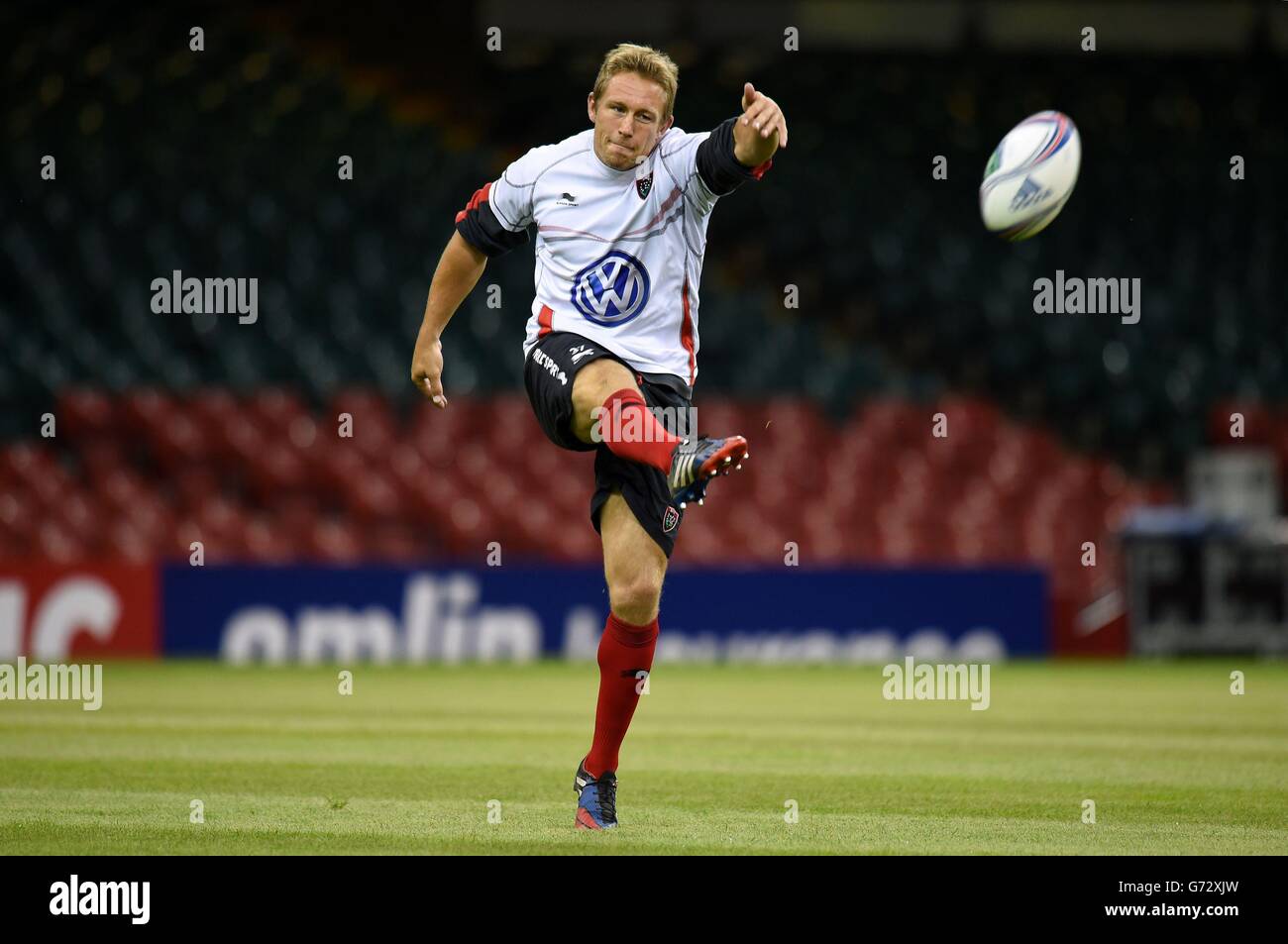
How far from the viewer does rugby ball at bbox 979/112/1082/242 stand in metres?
7.72

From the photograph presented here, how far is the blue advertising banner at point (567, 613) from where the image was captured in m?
15.8

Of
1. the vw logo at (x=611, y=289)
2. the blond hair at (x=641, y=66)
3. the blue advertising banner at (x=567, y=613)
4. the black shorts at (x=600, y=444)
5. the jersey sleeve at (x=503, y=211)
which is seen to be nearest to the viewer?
the black shorts at (x=600, y=444)

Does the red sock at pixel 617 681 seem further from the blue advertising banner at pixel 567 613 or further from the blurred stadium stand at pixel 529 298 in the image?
the blurred stadium stand at pixel 529 298

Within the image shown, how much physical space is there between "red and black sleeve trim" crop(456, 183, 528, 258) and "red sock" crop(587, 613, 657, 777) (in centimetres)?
148

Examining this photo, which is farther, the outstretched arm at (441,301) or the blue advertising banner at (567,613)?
the blue advertising banner at (567,613)

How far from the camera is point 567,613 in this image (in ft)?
53.5

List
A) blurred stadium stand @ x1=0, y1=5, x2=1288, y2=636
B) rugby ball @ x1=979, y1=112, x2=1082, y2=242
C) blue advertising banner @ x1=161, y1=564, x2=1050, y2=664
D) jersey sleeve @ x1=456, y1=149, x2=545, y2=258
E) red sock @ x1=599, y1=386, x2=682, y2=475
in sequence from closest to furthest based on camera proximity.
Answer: red sock @ x1=599, y1=386, x2=682, y2=475
jersey sleeve @ x1=456, y1=149, x2=545, y2=258
rugby ball @ x1=979, y1=112, x2=1082, y2=242
blue advertising banner @ x1=161, y1=564, x2=1050, y2=664
blurred stadium stand @ x1=0, y1=5, x2=1288, y2=636

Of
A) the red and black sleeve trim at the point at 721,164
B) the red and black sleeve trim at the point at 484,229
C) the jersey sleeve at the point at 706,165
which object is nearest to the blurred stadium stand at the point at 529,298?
the red and black sleeve trim at the point at 484,229

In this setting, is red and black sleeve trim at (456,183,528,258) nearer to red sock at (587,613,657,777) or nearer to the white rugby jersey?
the white rugby jersey

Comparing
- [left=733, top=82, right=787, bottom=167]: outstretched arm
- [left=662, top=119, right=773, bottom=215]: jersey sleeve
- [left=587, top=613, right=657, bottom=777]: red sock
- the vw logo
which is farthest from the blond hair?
[left=587, top=613, right=657, bottom=777]: red sock

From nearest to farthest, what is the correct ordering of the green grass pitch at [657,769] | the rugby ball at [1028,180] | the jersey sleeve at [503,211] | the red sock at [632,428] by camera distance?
the green grass pitch at [657,769]
the red sock at [632,428]
the jersey sleeve at [503,211]
the rugby ball at [1028,180]

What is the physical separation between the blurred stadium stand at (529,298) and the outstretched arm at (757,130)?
11642 mm

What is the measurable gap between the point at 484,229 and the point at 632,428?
1.18m
